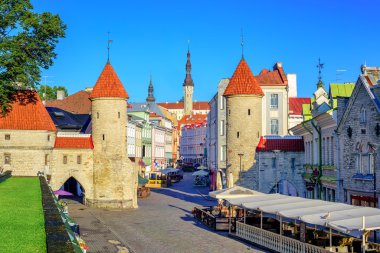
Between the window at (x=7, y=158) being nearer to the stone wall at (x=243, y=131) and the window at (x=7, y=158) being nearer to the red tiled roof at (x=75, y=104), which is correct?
the stone wall at (x=243, y=131)

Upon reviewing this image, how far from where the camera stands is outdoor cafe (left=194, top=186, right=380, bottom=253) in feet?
62.2

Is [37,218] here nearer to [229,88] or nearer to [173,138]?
[229,88]

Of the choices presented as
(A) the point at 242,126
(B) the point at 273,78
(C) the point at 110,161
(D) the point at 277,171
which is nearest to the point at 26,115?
(C) the point at 110,161

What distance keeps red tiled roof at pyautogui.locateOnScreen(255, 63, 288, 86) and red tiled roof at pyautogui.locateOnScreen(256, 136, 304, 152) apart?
17.9 meters

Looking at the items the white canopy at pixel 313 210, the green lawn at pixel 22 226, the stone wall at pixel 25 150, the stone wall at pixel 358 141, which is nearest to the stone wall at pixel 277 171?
the stone wall at pixel 358 141

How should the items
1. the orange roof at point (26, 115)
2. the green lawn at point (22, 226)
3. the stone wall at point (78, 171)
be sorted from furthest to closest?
the orange roof at point (26, 115) → the stone wall at point (78, 171) → the green lawn at point (22, 226)

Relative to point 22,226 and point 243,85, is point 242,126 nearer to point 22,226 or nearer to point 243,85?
point 243,85

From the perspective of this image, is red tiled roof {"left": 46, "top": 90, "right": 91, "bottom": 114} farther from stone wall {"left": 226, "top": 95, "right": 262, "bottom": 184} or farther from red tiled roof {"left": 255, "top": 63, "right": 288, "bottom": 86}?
stone wall {"left": 226, "top": 95, "right": 262, "bottom": 184}

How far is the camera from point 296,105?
7162 centimetres

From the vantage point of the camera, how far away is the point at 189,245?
27500 mm

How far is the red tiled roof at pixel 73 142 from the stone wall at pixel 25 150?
2.72 ft

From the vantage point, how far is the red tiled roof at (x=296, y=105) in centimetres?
6988

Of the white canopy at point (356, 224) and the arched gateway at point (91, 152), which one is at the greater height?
the arched gateway at point (91, 152)

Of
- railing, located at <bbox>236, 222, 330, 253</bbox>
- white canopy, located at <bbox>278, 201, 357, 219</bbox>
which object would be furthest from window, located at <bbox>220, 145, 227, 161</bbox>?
white canopy, located at <bbox>278, 201, 357, 219</bbox>
